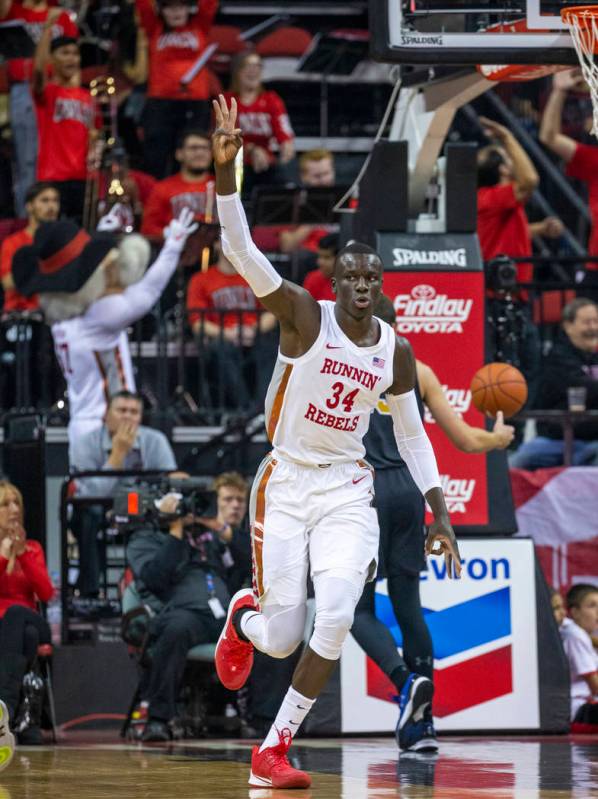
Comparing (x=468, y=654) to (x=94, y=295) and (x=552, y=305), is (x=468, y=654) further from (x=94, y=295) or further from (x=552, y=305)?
(x=552, y=305)

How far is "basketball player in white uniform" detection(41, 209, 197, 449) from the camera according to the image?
12.2 m

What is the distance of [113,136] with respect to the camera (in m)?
16.0

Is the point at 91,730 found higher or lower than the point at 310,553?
lower

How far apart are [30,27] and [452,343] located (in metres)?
8.08

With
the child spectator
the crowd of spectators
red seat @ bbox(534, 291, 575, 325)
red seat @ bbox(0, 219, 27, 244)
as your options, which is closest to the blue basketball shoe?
the child spectator

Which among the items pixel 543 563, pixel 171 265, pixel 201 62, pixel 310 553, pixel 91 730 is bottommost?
pixel 91 730

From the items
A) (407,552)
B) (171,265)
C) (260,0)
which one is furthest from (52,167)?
(407,552)

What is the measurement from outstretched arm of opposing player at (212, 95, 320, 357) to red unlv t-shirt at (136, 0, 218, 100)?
955cm

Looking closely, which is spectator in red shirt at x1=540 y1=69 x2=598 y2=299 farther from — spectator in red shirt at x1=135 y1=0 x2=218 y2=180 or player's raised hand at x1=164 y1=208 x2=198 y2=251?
spectator in red shirt at x1=135 y1=0 x2=218 y2=180

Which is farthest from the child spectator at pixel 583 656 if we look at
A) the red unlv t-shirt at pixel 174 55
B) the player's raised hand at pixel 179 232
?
the red unlv t-shirt at pixel 174 55

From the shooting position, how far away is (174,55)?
1623 cm

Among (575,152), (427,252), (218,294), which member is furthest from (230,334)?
(427,252)

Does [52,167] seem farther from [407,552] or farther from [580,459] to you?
[407,552]

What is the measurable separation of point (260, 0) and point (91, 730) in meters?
11.1
